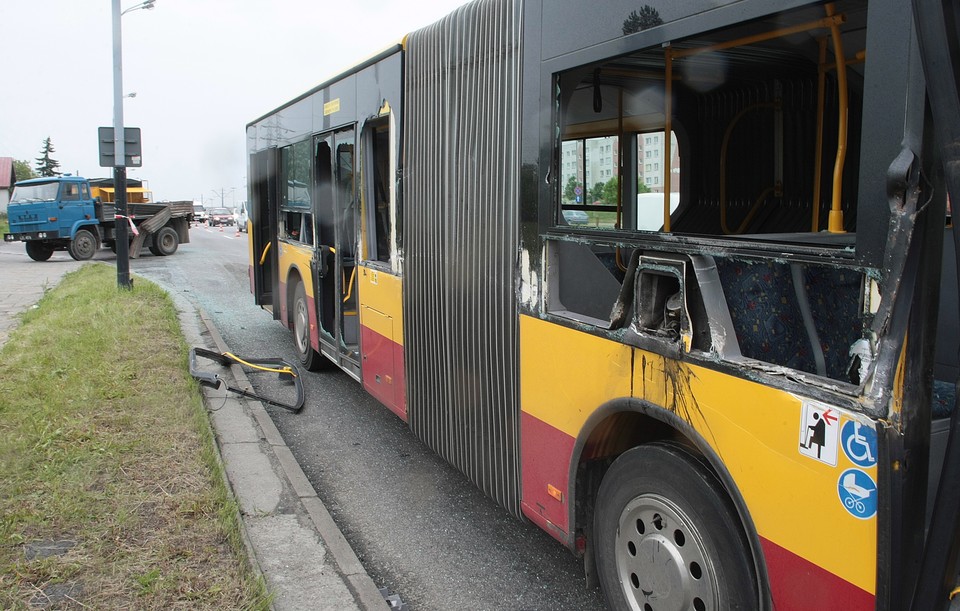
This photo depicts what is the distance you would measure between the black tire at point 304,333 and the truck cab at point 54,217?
57.3 ft

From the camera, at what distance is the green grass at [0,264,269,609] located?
130 inches

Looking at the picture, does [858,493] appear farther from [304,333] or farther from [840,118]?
[304,333]

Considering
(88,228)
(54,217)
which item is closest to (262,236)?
(54,217)

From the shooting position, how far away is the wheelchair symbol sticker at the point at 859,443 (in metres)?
1.92

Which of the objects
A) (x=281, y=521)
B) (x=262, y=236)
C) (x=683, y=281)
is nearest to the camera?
(x=683, y=281)

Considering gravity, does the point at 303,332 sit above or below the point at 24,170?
below

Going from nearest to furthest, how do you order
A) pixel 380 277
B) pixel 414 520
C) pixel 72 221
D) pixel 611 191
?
1. pixel 414 520
2. pixel 611 191
3. pixel 380 277
4. pixel 72 221

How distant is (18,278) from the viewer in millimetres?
17828

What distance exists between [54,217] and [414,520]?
2179 centimetres

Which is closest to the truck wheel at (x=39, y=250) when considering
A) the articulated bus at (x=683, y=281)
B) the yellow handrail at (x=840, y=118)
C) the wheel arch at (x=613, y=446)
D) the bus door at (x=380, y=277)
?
the articulated bus at (x=683, y=281)

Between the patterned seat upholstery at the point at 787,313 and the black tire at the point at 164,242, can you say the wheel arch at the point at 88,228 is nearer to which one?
the black tire at the point at 164,242

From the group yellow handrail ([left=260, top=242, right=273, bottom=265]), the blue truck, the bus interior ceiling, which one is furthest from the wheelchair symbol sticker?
the blue truck

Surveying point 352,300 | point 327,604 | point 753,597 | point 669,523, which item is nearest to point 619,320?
point 669,523

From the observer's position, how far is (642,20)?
8.69ft
